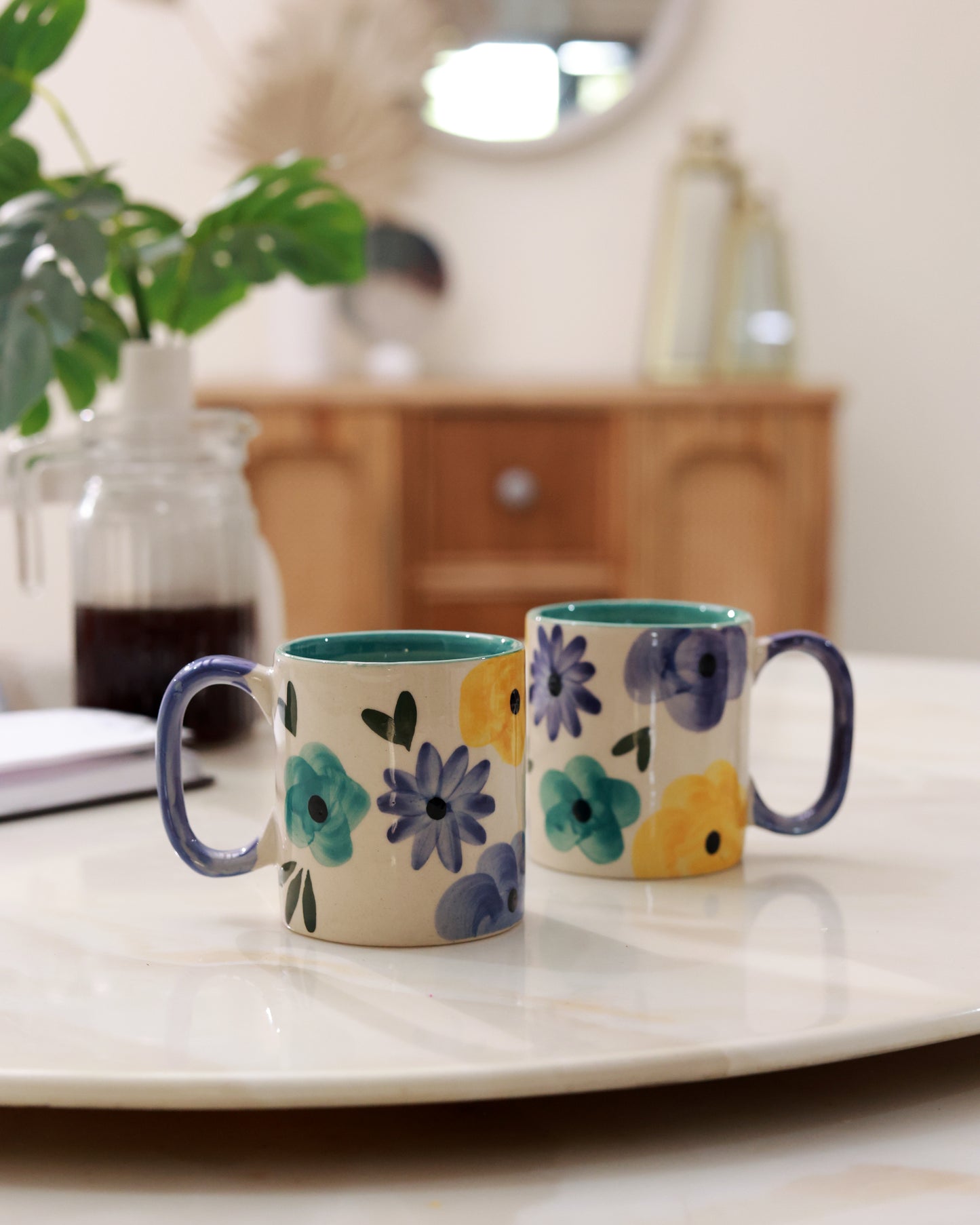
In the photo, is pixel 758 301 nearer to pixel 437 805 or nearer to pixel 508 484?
pixel 508 484

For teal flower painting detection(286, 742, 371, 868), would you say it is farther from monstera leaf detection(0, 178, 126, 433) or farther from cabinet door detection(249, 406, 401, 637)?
cabinet door detection(249, 406, 401, 637)

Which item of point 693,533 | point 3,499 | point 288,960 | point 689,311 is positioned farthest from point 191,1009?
point 689,311

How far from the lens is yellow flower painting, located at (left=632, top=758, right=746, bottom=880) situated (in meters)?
0.60

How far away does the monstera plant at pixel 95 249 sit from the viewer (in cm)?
80

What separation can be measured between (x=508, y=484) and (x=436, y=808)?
1633 millimetres

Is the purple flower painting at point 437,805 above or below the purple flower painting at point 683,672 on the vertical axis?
below


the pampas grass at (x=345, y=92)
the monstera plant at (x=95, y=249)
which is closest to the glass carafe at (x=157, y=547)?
the monstera plant at (x=95, y=249)

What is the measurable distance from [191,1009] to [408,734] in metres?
0.12

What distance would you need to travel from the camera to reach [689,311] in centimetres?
227

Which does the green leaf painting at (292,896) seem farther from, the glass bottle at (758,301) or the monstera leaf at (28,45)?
the glass bottle at (758,301)

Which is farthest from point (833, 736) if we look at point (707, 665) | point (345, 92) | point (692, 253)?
point (345, 92)

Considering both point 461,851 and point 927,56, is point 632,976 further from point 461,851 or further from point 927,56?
point 927,56

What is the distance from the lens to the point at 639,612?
2.30ft

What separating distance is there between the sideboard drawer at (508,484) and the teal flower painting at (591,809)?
1.53m
